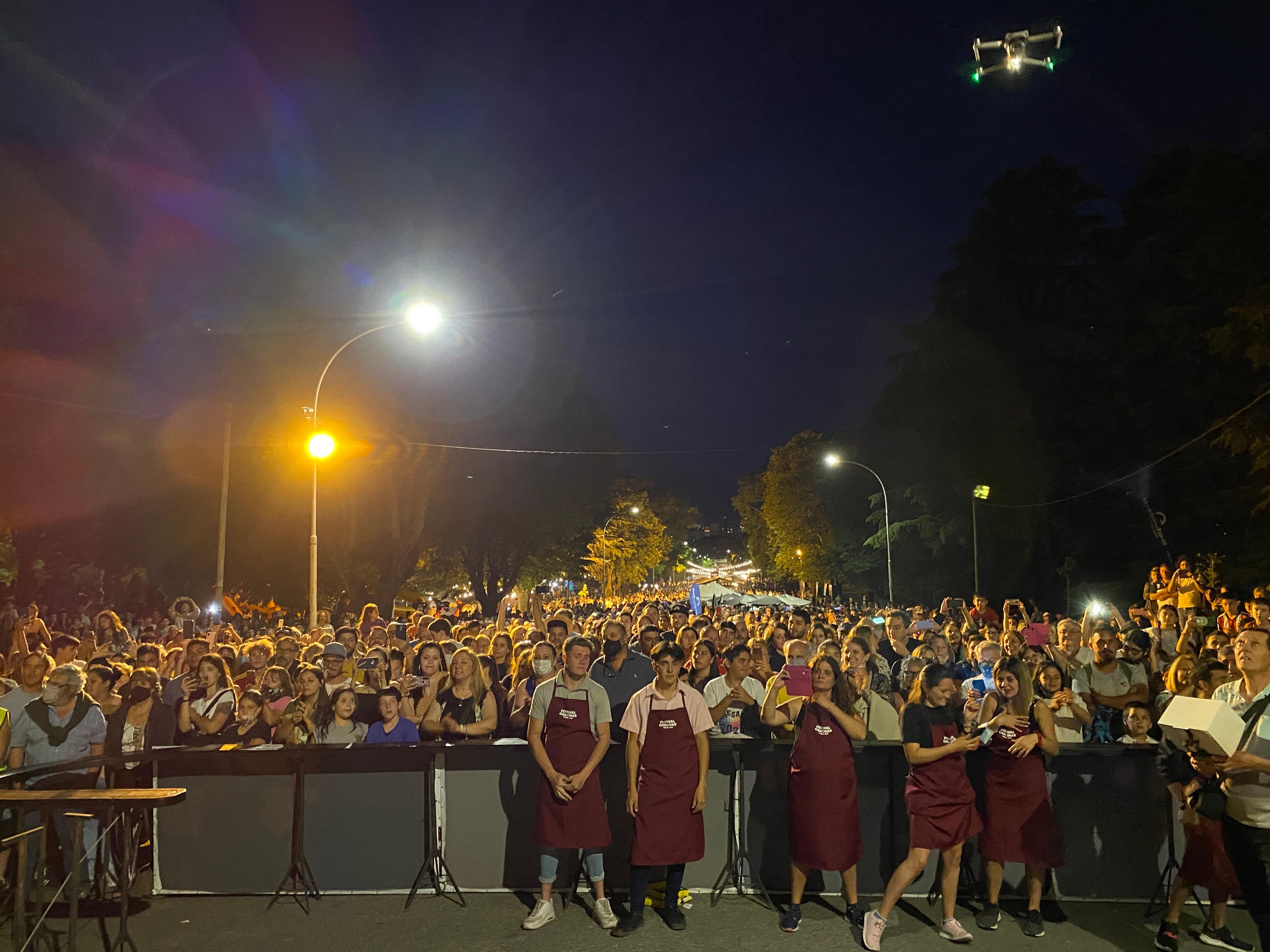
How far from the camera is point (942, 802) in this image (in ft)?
19.0

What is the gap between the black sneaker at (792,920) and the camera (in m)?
5.89

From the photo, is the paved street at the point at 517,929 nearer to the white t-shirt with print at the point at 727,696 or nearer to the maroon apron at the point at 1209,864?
the maroon apron at the point at 1209,864

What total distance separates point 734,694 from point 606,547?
48.2 meters

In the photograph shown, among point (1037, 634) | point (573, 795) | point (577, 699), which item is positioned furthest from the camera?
point (1037, 634)

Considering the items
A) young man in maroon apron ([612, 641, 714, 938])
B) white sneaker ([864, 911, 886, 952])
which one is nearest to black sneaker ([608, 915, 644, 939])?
young man in maroon apron ([612, 641, 714, 938])

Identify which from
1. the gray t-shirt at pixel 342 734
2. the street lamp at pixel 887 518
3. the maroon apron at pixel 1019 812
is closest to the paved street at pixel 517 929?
the maroon apron at pixel 1019 812

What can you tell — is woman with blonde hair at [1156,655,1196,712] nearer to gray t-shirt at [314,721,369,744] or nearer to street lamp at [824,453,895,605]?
gray t-shirt at [314,721,369,744]

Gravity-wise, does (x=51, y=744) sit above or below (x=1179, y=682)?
below

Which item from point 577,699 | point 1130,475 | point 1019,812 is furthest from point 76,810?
point 1130,475

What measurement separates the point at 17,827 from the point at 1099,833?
6.79m

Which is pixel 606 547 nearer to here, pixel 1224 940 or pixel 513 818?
pixel 513 818

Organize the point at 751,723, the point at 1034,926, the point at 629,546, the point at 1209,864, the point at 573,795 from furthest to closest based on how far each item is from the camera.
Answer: the point at 629,546, the point at 751,723, the point at 573,795, the point at 1034,926, the point at 1209,864

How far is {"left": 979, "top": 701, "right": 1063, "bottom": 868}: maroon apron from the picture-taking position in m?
5.88

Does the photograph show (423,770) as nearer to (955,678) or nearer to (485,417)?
(955,678)
